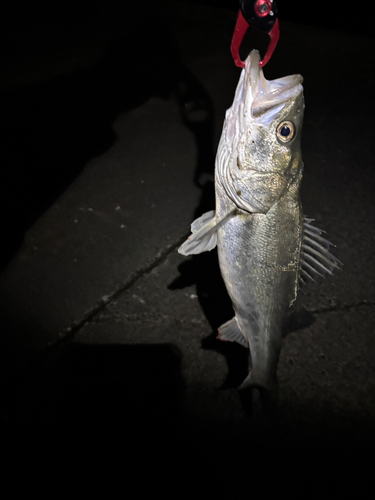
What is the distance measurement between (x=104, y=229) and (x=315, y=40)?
4948 mm

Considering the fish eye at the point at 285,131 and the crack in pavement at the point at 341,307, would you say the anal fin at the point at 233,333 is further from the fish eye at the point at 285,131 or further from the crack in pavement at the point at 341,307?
the crack in pavement at the point at 341,307

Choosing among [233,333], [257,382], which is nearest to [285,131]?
[233,333]

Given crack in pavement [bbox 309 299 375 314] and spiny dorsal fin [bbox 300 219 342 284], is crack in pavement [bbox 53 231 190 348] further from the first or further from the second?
spiny dorsal fin [bbox 300 219 342 284]

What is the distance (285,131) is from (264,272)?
2.39ft

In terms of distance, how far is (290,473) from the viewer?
94.7 inches

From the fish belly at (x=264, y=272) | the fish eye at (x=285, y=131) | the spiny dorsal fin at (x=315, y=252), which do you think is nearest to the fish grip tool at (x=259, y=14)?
the fish eye at (x=285, y=131)

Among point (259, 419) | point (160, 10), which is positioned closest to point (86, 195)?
point (259, 419)

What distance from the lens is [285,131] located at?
1.73m

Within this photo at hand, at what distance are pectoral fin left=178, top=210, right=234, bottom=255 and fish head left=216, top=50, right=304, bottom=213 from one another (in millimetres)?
171

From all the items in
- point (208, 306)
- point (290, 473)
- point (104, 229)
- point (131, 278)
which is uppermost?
point (104, 229)

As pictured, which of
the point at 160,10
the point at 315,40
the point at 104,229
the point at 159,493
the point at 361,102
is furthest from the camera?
the point at 160,10

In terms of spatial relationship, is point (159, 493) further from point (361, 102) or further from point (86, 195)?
point (361, 102)

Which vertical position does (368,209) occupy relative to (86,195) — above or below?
below

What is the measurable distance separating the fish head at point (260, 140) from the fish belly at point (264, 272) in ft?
0.36
